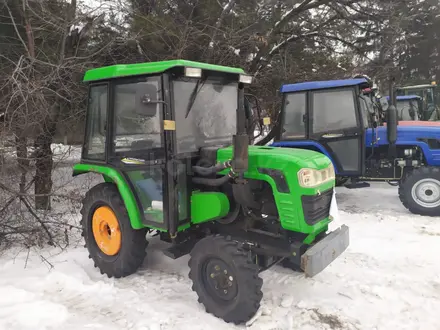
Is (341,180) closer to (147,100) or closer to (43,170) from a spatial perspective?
(147,100)

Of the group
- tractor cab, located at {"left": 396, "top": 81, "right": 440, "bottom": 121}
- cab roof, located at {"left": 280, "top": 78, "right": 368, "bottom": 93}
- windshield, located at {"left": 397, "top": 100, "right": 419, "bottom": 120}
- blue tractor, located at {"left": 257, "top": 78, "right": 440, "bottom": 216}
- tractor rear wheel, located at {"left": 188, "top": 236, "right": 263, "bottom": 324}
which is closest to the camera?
tractor rear wheel, located at {"left": 188, "top": 236, "right": 263, "bottom": 324}

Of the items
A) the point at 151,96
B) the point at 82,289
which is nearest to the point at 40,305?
the point at 82,289

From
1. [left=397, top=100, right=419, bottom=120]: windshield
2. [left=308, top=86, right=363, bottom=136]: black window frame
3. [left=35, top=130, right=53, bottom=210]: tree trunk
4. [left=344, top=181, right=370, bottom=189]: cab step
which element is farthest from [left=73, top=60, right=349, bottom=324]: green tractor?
[left=397, top=100, right=419, bottom=120]: windshield

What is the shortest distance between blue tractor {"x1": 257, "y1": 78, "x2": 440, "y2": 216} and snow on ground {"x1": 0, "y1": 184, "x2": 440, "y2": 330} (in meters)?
1.79

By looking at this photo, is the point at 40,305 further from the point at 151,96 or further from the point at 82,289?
the point at 151,96

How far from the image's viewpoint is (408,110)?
980 centimetres

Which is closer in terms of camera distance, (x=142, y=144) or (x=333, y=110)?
(x=142, y=144)

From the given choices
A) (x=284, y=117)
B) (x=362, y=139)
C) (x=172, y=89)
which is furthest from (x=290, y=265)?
(x=284, y=117)

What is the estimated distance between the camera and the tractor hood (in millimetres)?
3053

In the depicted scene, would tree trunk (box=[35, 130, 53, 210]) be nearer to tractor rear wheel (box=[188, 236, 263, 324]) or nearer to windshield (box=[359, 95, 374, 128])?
tractor rear wheel (box=[188, 236, 263, 324])

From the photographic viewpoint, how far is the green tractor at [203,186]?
3020mm

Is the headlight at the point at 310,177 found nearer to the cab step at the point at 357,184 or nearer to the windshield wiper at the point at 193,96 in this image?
the windshield wiper at the point at 193,96

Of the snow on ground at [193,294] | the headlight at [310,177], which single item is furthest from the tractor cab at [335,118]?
the headlight at [310,177]

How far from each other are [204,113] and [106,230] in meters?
1.71
